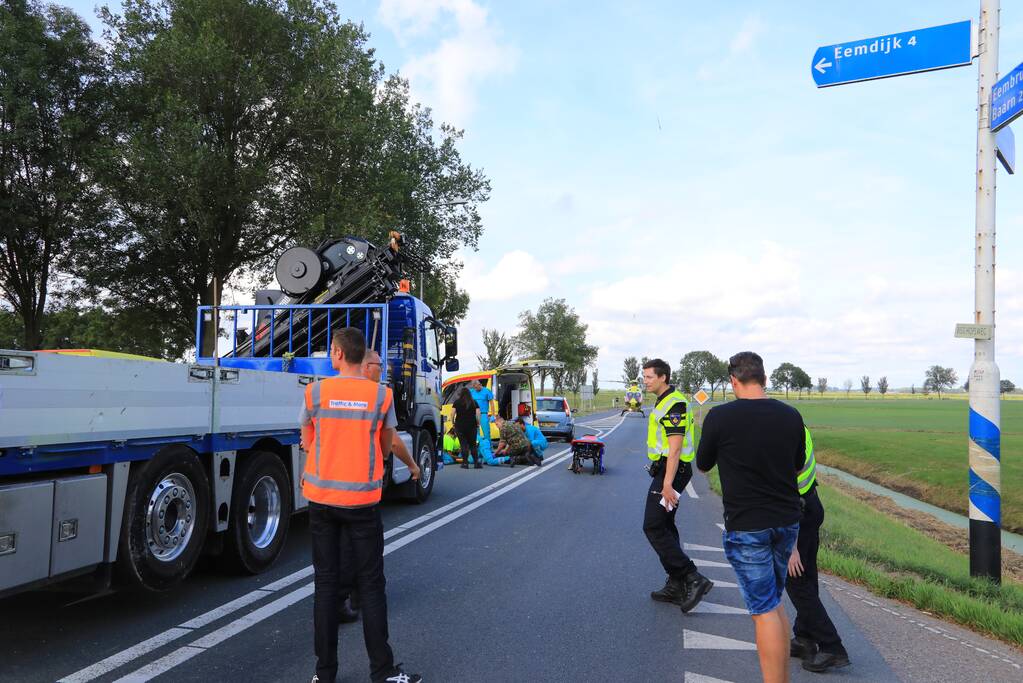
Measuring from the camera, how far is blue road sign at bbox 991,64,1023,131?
6.31 m

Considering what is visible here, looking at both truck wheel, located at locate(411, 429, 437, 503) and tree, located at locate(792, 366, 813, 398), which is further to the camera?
tree, located at locate(792, 366, 813, 398)

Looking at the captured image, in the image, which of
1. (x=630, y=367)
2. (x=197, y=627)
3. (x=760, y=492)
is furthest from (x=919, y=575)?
(x=630, y=367)

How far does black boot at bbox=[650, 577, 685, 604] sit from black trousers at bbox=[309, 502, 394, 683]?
2.56 metres

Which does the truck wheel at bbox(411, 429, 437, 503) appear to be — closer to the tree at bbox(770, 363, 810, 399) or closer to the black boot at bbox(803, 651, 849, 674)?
the black boot at bbox(803, 651, 849, 674)

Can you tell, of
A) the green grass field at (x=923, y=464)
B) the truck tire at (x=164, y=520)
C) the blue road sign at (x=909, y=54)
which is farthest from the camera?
the green grass field at (x=923, y=464)

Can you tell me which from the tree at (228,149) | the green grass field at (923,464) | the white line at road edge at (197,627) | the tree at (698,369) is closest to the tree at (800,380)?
the tree at (698,369)

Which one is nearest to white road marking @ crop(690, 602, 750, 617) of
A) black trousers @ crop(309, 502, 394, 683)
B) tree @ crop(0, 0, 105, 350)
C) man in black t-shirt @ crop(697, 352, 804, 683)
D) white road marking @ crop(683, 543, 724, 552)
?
man in black t-shirt @ crop(697, 352, 804, 683)

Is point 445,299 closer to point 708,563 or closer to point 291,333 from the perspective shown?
point 291,333

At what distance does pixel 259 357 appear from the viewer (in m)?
9.75

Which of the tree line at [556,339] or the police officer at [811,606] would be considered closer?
the police officer at [811,606]

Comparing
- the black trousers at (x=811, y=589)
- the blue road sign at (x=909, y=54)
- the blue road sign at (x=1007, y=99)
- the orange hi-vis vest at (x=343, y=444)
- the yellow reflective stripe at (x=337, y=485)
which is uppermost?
the blue road sign at (x=909, y=54)

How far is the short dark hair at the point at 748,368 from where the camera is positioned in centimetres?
390

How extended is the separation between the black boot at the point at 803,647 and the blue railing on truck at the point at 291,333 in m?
6.03

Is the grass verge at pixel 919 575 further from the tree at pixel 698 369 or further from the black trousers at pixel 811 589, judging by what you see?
the tree at pixel 698 369
